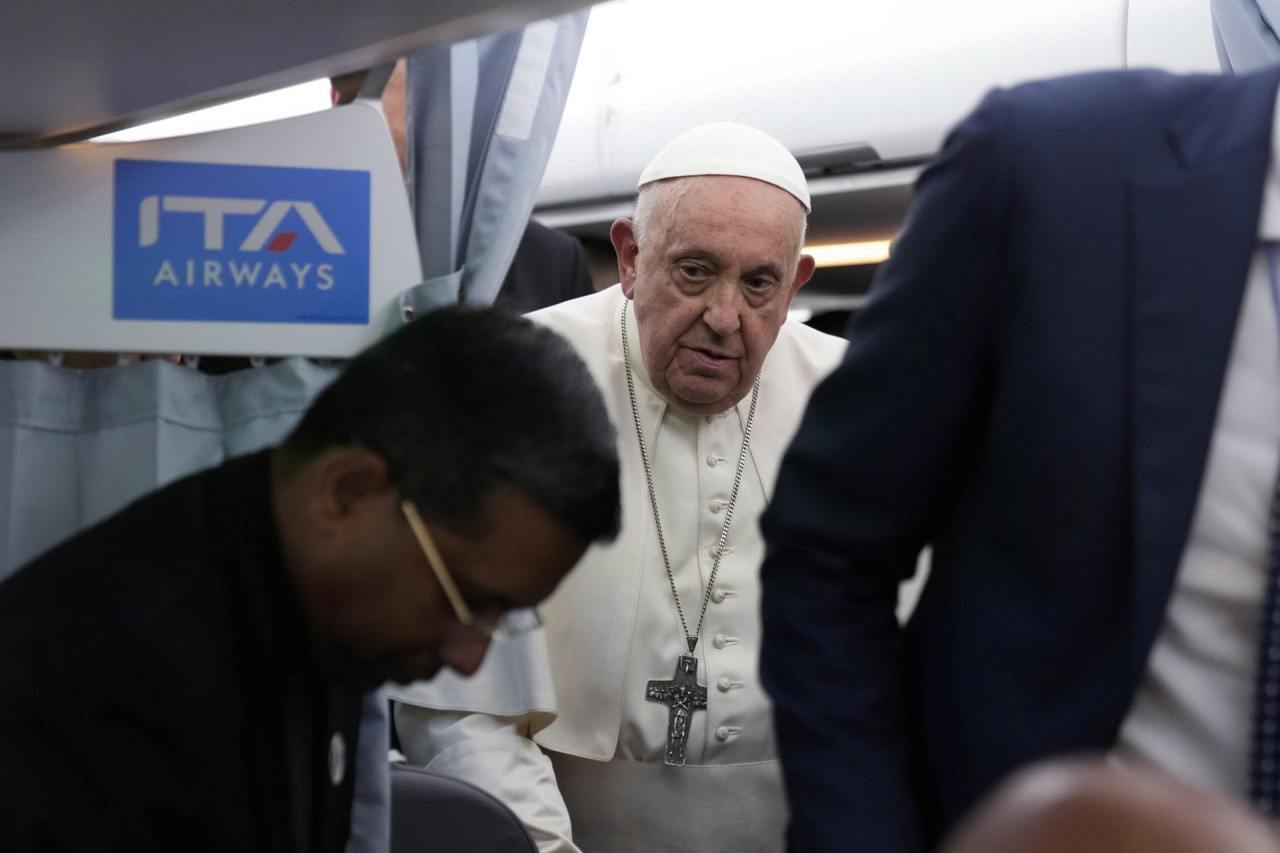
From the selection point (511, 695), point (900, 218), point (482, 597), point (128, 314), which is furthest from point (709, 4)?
point (482, 597)

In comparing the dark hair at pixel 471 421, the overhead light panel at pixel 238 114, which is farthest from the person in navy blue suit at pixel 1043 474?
the overhead light panel at pixel 238 114

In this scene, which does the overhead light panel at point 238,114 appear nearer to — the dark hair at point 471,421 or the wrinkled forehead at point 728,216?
the dark hair at point 471,421

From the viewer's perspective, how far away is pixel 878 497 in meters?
1.22

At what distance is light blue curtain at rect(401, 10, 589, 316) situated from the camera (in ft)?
8.14

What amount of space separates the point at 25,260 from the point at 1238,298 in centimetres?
138

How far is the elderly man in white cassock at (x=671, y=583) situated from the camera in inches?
95.0

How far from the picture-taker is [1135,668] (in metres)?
1.08

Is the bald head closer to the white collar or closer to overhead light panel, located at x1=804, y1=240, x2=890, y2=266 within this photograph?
the white collar

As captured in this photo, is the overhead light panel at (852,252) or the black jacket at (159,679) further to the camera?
the overhead light panel at (852,252)

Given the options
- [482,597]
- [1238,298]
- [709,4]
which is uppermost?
[709,4]

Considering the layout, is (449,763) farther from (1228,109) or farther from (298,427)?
(1228,109)

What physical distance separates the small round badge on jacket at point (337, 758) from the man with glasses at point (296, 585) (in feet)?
0.04

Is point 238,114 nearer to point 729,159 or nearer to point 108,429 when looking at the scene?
point 108,429

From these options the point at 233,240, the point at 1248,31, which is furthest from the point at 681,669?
the point at 1248,31
